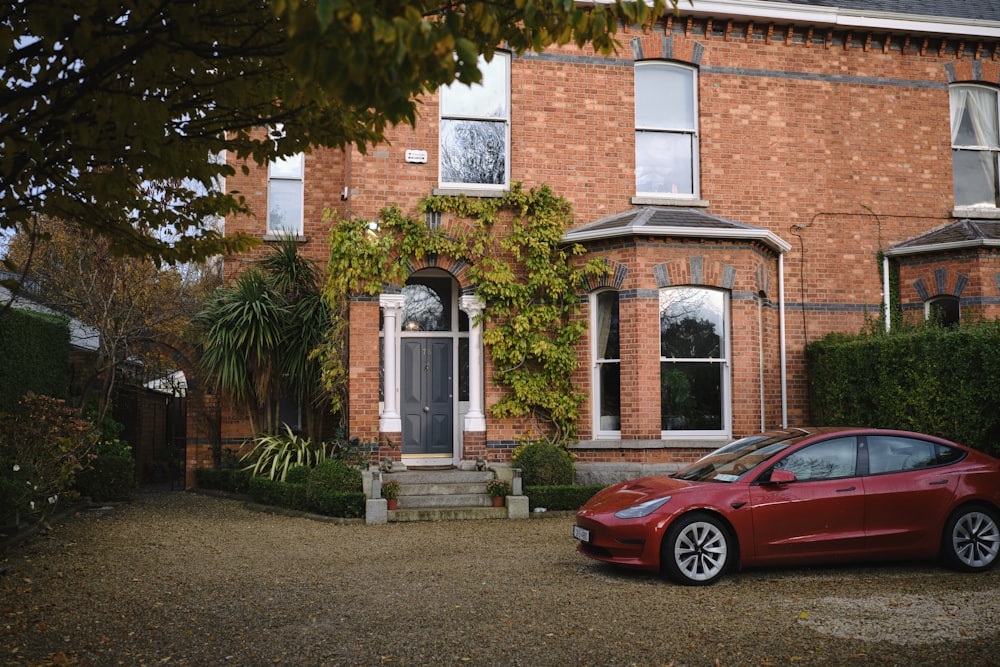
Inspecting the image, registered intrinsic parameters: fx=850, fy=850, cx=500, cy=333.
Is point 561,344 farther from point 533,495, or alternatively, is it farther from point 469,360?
point 533,495

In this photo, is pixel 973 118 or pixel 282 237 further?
pixel 973 118

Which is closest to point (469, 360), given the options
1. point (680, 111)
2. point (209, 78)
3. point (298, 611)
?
point (680, 111)

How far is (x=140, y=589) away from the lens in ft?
23.7

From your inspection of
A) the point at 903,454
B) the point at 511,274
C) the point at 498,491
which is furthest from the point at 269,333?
the point at 903,454

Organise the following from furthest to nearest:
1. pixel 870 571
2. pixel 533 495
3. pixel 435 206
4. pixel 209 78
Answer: pixel 435 206, pixel 533 495, pixel 870 571, pixel 209 78

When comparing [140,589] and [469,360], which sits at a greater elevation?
[469,360]

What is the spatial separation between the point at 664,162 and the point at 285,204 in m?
6.84

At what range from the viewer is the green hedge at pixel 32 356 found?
1111 centimetres

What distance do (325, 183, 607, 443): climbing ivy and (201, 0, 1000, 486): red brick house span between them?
0.29 meters

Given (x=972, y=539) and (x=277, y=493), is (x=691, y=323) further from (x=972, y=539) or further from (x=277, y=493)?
(x=277, y=493)

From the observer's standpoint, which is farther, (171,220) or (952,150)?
(952,150)

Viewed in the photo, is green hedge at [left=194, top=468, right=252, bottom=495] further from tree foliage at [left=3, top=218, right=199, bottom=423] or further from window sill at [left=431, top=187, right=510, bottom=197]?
window sill at [left=431, top=187, right=510, bottom=197]

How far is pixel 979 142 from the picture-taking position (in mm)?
15359

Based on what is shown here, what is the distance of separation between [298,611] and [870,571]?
5139mm
